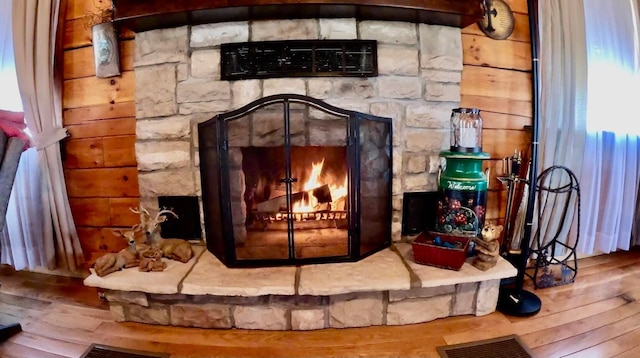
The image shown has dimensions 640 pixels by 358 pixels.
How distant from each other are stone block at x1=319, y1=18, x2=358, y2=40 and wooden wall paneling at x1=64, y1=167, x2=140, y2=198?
1434 millimetres

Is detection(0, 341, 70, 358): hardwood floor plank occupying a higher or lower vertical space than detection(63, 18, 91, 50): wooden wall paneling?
lower

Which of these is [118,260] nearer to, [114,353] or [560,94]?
[114,353]

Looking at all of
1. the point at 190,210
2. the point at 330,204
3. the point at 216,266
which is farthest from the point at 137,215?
the point at 330,204

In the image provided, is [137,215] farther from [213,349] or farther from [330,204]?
[330,204]

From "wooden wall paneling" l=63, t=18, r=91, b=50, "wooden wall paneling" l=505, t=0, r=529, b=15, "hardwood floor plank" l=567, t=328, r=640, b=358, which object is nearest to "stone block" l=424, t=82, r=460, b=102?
"wooden wall paneling" l=505, t=0, r=529, b=15

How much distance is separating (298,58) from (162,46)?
80 centimetres

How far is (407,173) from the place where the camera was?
1766mm

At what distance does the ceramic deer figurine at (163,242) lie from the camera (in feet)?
5.18

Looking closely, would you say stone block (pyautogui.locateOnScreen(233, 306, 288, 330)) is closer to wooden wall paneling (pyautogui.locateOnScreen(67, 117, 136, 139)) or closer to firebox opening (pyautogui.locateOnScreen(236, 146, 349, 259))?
firebox opening (pyautogui.locateOnScreen(236, 146, 349, 259))

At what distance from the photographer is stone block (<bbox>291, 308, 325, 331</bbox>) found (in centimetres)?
143

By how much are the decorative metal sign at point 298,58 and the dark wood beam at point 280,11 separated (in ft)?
0.47

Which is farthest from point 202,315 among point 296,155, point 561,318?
point 561,318

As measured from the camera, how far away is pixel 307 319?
144 cm

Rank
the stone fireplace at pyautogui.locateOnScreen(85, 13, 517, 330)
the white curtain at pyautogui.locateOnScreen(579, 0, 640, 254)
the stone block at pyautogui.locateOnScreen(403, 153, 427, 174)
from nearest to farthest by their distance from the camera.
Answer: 1. the stone fireplace at pyautogui.locateOnScreen(85, 13, 517, 330)
2. the stone block at pyautogui.locateOnScreen(403, 153, 427, 174)
3. the white curtain at pyautogui.locateOnScreen(579, 0, 640, 254)
